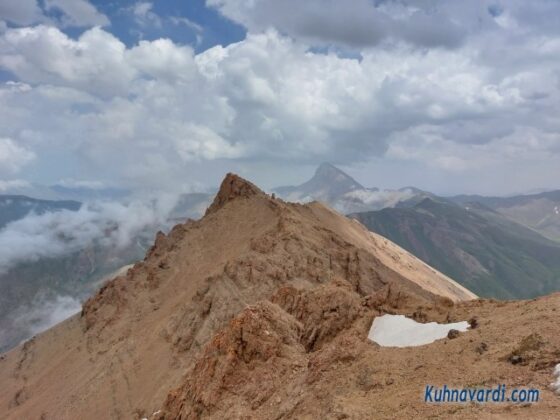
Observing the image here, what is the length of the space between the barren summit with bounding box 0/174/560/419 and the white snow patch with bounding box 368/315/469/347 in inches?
43.1

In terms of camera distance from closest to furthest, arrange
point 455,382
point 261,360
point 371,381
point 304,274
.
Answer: point 455,382 → point 371,381 → point 261,360 → point 304,274

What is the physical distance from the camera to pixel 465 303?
139ft

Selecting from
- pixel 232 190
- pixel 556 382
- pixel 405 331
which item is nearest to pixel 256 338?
pixel 405 331

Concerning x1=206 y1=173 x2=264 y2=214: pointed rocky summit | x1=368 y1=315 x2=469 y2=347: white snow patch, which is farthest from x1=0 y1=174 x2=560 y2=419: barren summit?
x1=368 y1=315 x2=469 y2=347: white snow patch

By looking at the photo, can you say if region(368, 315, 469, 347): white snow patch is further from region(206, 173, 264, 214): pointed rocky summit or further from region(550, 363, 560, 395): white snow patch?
region(206, 173, 264, 214): pointed rocky summit

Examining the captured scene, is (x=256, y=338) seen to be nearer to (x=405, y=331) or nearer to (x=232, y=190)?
(x=405, y=331)

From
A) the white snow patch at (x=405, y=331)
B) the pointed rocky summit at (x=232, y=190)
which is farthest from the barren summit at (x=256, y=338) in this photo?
the white snow patch at (x=405, y=331)

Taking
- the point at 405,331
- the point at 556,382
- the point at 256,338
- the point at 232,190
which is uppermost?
the point at 232,190

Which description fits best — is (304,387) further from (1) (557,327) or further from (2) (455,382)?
(1) (557,327)

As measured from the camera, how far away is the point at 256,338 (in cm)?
3728

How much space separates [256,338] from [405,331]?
35.9ft

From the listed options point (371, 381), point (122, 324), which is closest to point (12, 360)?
point (122, 324)

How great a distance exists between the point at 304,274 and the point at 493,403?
176 feet

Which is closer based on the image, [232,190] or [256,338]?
[256,338]
